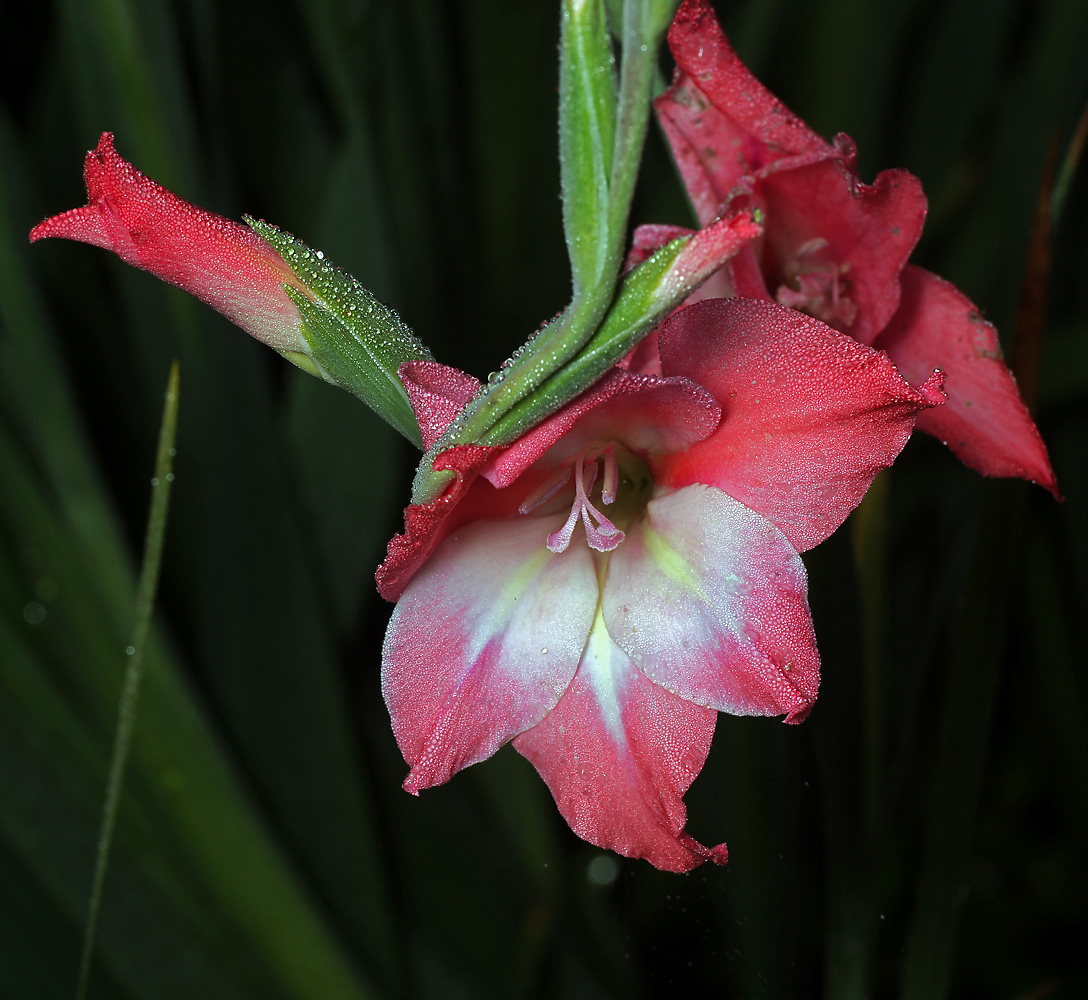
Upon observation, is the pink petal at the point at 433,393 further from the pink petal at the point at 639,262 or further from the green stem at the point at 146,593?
the green stem at the point at 146,593

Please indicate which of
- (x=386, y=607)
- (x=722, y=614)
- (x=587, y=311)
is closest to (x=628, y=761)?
(x=722, y=614)

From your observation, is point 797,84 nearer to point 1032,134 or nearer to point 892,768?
point 1032,134

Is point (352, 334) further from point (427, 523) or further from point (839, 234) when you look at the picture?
point (839, 234)

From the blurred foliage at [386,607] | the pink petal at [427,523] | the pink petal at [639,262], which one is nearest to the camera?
the pink petal at [427,523]

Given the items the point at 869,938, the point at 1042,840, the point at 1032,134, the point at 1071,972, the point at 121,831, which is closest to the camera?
the point at 869,938

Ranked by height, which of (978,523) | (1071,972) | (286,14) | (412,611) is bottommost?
(1071,972)

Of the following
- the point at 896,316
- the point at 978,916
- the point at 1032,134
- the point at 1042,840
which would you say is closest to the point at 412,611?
the point at 896,316

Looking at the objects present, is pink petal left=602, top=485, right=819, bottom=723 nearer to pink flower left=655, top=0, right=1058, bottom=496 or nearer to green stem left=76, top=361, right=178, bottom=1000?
pink flower left=655, top=0, right=1058, bottom=496

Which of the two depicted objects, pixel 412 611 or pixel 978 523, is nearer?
pixel 412 611

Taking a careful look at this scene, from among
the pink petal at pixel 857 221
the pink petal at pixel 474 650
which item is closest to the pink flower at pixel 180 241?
the pink petal at pixel 474 650
